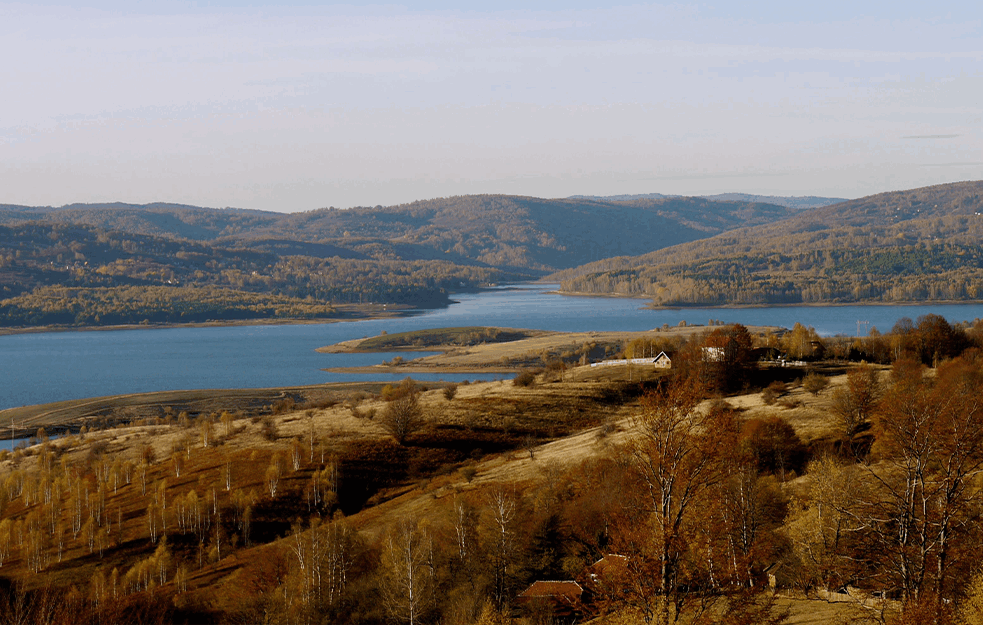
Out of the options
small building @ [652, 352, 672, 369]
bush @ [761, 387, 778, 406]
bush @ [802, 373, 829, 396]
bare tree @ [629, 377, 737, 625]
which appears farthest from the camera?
small building @ [652, 352, 672, 369]

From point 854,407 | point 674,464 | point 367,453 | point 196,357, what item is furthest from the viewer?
point 196,357

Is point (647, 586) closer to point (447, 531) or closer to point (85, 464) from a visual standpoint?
point (447, 531)

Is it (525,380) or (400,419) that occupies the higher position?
(525,380)

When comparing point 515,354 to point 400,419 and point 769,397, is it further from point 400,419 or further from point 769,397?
point 769,397

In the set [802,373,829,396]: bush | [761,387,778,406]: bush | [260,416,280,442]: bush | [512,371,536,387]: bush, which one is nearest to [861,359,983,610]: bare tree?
[761,387,778,406]: bush

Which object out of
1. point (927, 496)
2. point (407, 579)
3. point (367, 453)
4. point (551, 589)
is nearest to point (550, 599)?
point (551, 589)

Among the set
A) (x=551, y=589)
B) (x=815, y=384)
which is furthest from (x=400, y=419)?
(x=551, y=589)

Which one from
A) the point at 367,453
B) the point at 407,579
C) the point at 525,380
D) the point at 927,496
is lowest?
the point at 367,453

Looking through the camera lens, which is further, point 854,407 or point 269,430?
point 269,430

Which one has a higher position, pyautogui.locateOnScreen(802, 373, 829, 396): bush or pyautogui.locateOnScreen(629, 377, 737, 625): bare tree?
pyautogui.locateOnScreen(629, 377, 737, 625): bare tree

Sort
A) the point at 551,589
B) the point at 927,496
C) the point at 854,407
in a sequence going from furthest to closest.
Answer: the point at 854,407, the point at 551,589, the point at 927,496

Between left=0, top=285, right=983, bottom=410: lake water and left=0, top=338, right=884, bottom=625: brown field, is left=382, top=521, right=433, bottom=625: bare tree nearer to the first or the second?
left=0, top=338, right=884, bottom=625: brown field
